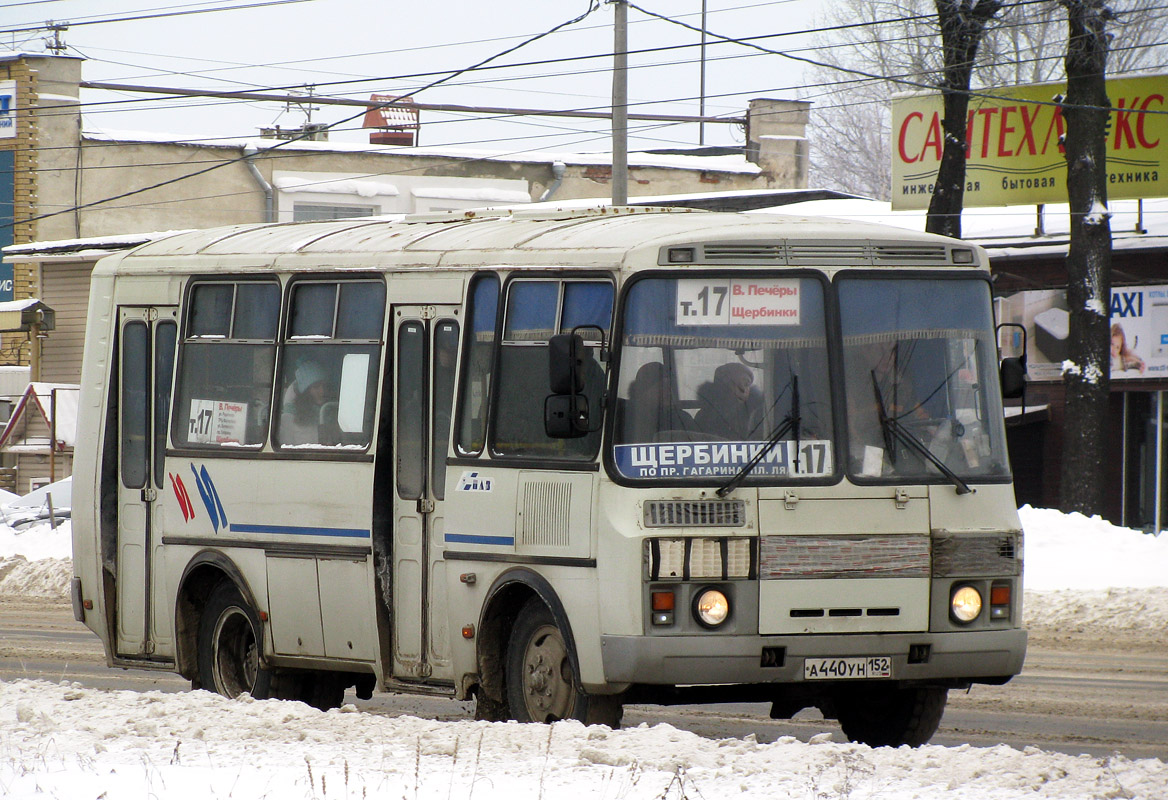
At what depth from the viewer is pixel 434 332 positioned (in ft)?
31.8

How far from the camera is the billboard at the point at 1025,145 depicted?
25281 millimetres

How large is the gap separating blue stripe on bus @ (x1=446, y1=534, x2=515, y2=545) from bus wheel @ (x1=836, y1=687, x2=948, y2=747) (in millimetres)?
1984

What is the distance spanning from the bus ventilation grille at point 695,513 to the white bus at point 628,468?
0.01m

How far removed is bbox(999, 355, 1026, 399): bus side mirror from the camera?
9367mm

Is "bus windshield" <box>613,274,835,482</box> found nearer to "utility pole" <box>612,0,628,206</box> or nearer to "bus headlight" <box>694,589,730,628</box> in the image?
"bus headlight" <box>694,589,730,628</box>

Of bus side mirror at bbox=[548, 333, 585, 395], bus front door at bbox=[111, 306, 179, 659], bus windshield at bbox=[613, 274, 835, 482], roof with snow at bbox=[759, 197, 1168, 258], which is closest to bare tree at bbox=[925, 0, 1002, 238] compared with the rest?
roof with snow at bbox=[759, 197, 1168, 258]

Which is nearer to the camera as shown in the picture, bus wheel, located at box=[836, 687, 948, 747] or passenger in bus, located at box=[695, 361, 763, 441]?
passenger in bus, located at box=[695, 361, 763, 441]

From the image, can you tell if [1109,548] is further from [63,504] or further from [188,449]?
[63,504]

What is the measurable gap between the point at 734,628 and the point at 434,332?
248 cm

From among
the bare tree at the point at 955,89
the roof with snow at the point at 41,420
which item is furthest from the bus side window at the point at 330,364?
the roof with snow at the point at 41,420

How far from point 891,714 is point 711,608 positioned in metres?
1.65

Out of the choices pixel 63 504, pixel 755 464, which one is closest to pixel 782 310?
pixel 755 464

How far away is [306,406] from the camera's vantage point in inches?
409

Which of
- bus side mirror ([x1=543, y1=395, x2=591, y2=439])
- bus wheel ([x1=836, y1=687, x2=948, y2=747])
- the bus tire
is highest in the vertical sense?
bus side mirror ([x1=543, y1=395, x2=591, y2=439])
